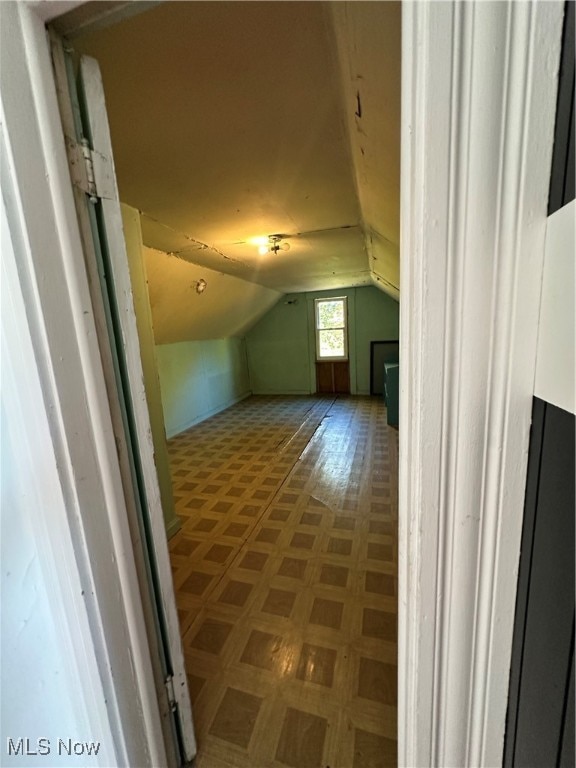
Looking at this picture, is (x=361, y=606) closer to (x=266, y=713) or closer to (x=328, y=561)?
(x=328, y=561)

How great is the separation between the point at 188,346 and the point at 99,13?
4515mm

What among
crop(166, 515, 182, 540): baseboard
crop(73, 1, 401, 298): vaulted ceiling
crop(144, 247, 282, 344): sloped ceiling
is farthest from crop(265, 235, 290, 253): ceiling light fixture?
crop(166, 515, 182, 540): baseboard

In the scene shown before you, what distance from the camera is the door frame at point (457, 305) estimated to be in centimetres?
37

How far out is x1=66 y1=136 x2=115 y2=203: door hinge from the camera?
2.32ft

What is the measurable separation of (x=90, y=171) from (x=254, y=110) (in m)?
0.77

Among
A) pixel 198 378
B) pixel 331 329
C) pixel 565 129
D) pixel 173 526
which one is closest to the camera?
pixel 565 129

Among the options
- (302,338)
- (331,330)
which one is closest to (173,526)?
(302,338)

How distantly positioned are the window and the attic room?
246cm

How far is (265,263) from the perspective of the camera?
3754mm

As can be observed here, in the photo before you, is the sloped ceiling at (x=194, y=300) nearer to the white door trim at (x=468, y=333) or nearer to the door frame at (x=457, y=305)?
the door frame at (x=457, y=305)

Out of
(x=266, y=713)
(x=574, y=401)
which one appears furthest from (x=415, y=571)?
(x=266, y=713)

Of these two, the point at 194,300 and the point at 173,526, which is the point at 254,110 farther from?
the point at 194,300

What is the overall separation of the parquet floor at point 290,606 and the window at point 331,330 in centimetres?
350

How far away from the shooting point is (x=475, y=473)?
17.7 inches
